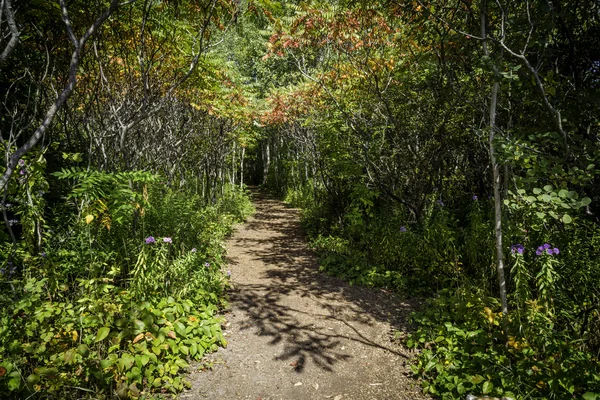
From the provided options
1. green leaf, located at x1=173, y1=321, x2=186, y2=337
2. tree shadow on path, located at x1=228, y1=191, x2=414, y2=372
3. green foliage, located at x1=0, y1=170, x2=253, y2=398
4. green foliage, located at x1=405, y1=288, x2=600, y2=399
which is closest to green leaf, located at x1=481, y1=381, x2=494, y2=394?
green foliage, located at x1=405, y1=288, x2=600, y2=399

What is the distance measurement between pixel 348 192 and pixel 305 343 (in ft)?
17.6

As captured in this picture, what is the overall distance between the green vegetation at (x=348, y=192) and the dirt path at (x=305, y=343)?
0.31 m

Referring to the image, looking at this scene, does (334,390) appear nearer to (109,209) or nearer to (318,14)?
(109,209)

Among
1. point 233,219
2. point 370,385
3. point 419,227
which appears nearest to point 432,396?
point 370,385

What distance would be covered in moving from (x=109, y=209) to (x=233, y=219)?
7.10 m

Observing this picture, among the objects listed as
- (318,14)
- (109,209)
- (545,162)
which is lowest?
(109,209)

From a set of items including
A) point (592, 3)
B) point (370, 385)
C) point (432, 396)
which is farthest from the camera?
point (592, 3)

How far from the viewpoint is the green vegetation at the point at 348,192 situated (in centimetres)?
276

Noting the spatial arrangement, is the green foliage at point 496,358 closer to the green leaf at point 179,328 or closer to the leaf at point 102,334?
the green leaf at point 179,328

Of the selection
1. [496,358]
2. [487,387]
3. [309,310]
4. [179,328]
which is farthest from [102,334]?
[496,358]

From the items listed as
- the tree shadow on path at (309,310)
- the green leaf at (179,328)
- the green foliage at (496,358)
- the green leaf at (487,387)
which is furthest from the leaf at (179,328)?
the green leaf at (487,387)

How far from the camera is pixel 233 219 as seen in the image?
1075 cm

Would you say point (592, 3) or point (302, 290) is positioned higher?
point (592, 3)

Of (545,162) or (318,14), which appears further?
(318,14)
